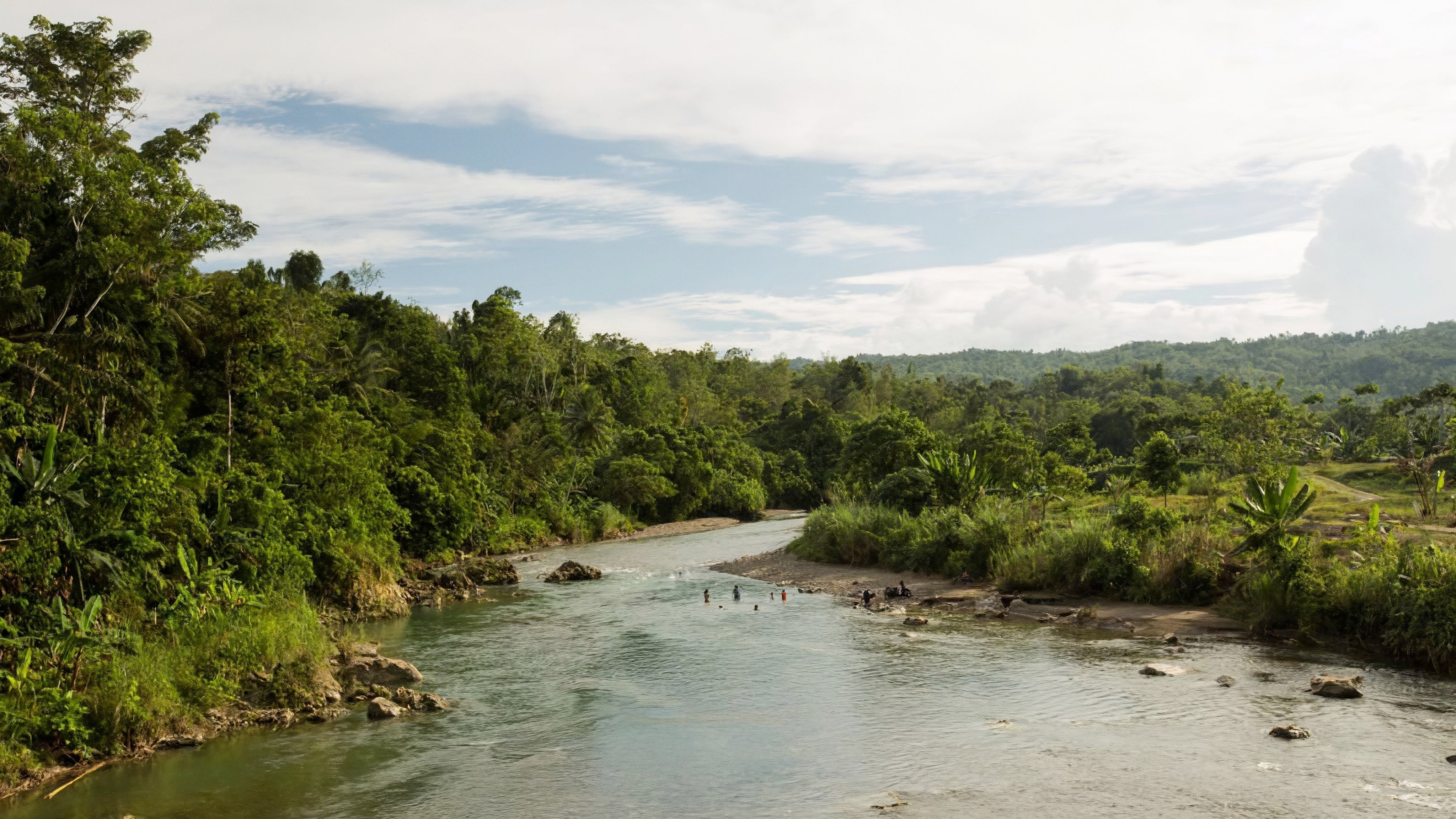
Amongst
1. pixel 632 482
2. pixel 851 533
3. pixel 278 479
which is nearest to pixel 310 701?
pixel 278 479

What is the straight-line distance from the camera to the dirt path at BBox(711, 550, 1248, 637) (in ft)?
79.8

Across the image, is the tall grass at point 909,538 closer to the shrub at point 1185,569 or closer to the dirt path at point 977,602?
the dirt path at point 977,602

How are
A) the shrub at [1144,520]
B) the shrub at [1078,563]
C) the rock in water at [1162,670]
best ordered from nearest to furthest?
the rock in water at [1162,670]
the shrub at [1078,563]
the shrub at [1144,520]

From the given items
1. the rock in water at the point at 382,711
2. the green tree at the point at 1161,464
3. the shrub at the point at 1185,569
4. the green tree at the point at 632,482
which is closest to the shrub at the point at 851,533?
the green tree at the point at 1161,464

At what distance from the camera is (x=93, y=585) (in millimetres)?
17219

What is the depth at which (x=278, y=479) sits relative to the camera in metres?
25.1

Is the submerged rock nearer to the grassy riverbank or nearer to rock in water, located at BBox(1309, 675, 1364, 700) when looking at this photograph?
rock in water, located at BBox(1309, 675, 1364, 700)

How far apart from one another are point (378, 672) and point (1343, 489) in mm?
40145

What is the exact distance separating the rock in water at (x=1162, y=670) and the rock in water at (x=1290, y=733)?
414 cm

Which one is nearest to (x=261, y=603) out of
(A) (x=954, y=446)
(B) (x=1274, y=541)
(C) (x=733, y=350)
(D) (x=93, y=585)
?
(D) (x=93, y=585)

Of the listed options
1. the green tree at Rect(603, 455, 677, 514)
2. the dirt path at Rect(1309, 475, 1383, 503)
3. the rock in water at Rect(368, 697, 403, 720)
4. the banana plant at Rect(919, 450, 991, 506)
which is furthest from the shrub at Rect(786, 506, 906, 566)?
the rock in water at Rect(368, 697, 403, 720)

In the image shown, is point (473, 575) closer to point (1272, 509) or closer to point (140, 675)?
point (140, 675)

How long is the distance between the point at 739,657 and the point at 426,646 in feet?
25.7

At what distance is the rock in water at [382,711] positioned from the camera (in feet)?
59.0
